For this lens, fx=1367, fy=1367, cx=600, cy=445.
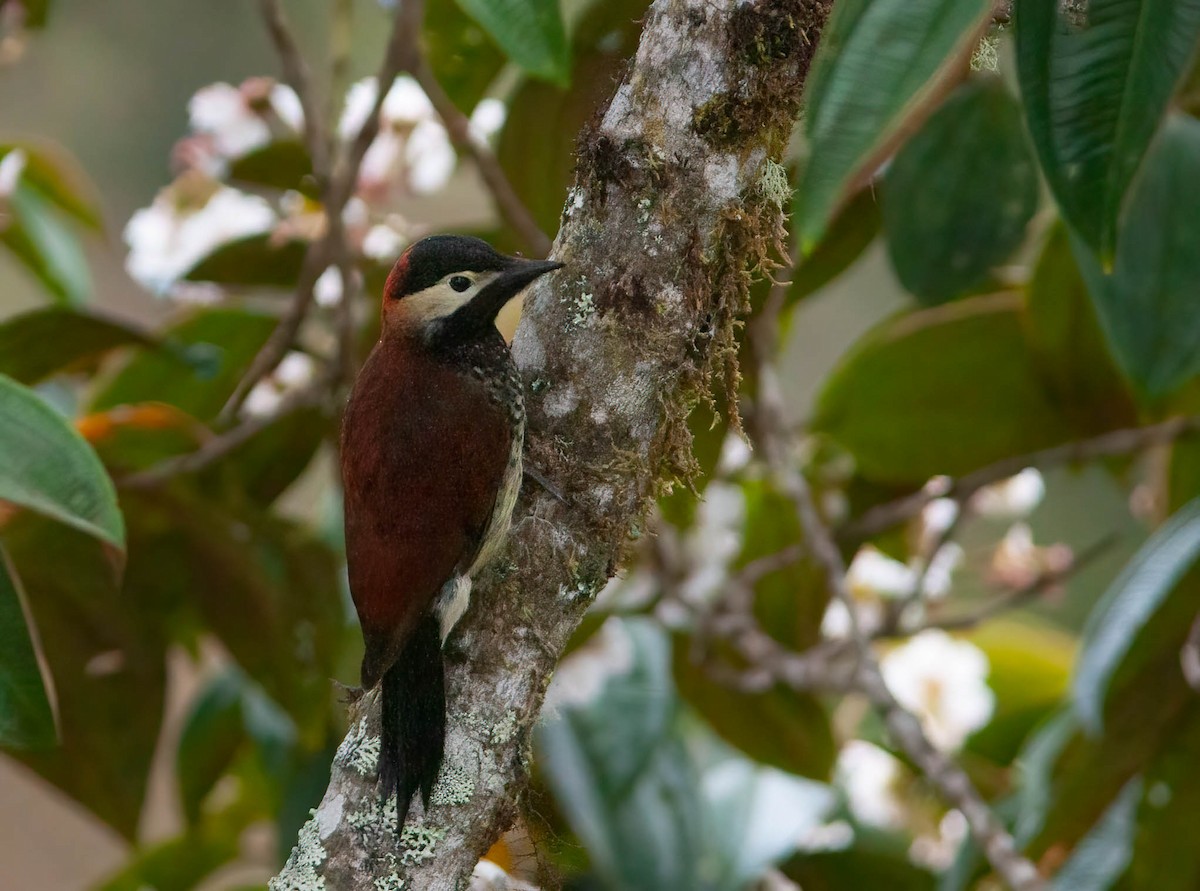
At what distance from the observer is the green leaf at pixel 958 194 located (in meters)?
2.16

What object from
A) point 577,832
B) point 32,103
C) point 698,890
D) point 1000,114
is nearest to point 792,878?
point 698,890

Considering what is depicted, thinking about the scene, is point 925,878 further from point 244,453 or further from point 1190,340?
point 244,453

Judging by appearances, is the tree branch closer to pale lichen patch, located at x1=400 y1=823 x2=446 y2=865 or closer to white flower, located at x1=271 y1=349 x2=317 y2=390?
pale lichen patch, located at x1=400 y1=823 x2=446 y2=865

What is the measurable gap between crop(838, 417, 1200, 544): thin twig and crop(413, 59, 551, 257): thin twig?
2.70 ft

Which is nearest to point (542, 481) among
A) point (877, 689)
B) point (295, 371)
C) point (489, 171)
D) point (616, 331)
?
point (616, 331)

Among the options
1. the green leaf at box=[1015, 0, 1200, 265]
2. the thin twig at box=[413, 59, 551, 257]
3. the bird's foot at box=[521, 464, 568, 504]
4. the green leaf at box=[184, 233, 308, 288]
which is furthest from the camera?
the green leaf at box=[184, 233, 308, 288]

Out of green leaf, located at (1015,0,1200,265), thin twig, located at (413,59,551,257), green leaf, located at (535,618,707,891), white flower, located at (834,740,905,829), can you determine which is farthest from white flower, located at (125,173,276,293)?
green leaf, located at (1015,0,1200,265)

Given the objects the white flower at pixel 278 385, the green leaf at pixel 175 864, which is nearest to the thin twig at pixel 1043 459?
the white flower at pixel 278 385

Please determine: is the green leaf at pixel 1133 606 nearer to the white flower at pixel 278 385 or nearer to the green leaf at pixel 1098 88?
the green leaf at pixel 1098 88

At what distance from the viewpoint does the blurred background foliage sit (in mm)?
2000

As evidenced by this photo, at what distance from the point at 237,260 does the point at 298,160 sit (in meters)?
0.22

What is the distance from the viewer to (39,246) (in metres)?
2.83

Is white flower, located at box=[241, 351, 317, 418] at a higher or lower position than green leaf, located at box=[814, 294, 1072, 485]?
higher

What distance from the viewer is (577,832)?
262 cm
